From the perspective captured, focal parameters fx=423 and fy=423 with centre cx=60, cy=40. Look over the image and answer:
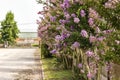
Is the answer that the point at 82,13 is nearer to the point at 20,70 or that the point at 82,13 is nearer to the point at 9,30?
the point at 20,70

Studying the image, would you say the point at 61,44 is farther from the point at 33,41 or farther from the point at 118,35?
the point at 33,41

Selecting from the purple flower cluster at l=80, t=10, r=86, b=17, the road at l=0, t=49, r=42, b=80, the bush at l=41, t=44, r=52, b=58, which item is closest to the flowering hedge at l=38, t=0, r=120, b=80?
the purple flower cluster at l=80, t=10, r=86, b=17

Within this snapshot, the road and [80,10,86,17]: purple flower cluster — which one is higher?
[80,10,86,17]: purple flower cluster

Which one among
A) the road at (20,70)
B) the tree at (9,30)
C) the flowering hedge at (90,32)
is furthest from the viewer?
the tree at (9,30)

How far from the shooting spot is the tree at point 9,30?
9481 centimetres

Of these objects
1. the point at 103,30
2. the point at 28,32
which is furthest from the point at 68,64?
the point at 28,32

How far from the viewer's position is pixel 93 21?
919cm

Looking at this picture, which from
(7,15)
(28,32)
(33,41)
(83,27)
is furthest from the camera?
(28,32)

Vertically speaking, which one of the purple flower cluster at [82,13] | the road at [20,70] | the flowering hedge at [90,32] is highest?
the purple flower cluster at [82,13]

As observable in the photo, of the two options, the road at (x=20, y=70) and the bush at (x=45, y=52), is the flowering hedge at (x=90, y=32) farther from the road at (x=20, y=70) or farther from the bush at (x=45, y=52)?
the bush at (x=45, y=52)

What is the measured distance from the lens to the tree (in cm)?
9481

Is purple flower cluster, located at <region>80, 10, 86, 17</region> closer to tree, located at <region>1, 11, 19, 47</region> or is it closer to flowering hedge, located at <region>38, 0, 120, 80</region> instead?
flowering hedge, located at <region>38, 0, 120, 80</region>

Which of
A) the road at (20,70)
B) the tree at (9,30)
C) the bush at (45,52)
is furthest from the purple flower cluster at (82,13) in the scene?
the tree at (9,30)

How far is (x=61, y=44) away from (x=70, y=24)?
47.6 inches
